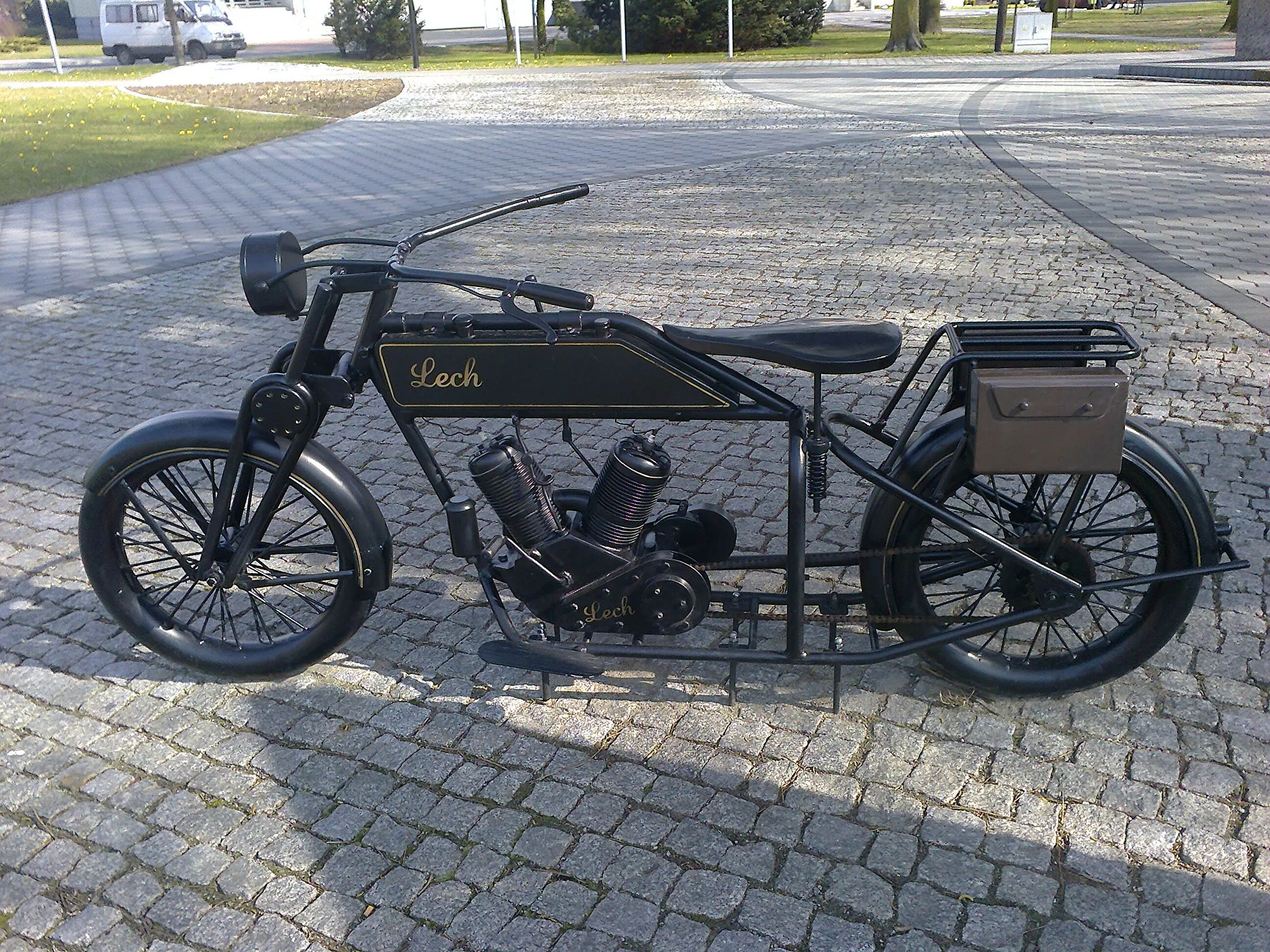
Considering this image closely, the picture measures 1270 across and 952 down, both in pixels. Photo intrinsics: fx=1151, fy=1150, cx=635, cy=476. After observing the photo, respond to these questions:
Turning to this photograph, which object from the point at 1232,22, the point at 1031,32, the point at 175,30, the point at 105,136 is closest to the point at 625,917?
the point at 105,136

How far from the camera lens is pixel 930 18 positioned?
33219mm

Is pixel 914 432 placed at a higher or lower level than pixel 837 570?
higher

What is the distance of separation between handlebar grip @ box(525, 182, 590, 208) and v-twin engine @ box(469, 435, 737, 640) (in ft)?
2.11

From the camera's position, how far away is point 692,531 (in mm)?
3350

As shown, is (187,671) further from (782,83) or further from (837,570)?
(782,83)

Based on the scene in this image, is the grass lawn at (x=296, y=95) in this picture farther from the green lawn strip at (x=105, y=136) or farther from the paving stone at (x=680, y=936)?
the paving stone at (x=680, y=936)

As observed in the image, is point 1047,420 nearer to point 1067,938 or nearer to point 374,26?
point 1067,938

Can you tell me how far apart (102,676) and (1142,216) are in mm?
8841

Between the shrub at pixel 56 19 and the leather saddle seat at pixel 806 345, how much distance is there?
5864 cm

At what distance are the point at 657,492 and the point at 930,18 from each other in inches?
1335

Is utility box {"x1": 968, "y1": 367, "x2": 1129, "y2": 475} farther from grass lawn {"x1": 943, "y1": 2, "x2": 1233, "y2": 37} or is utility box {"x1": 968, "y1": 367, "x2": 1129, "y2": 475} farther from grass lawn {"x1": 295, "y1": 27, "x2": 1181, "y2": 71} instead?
grass lawn {"x1": 943, "y1": 2, "x2": 1233, "y2": 37}

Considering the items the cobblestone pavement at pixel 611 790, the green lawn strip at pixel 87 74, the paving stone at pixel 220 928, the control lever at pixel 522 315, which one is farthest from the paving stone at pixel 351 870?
the green lawn strip at pixel 87 74

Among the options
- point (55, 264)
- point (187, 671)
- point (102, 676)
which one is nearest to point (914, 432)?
point (187, 671)

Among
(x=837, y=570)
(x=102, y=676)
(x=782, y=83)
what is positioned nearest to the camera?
(x=102, y=676)
